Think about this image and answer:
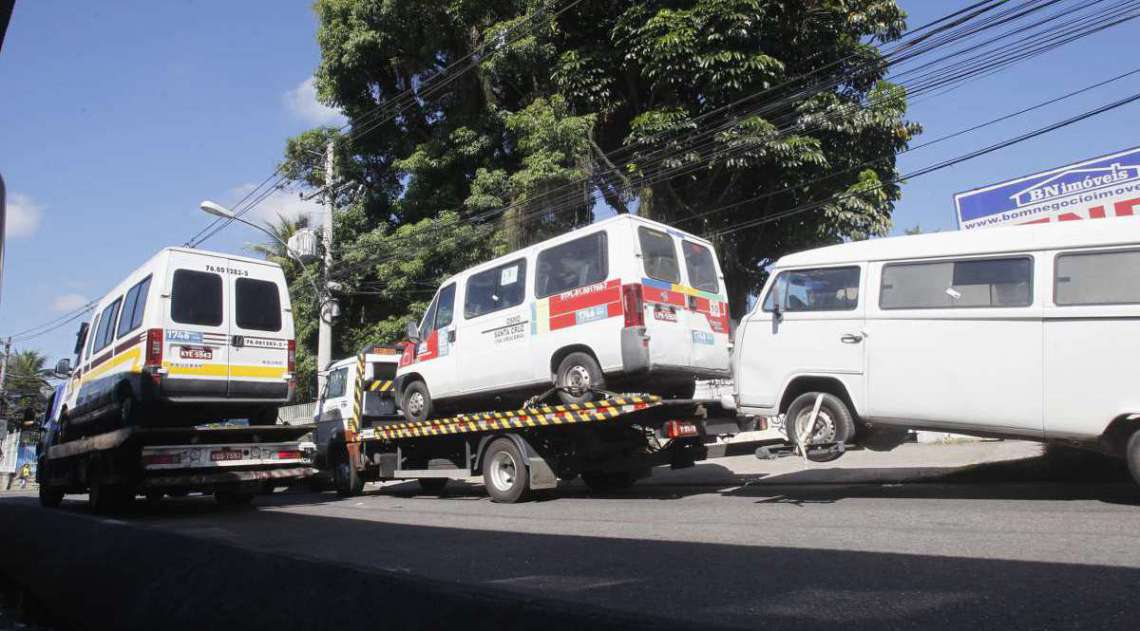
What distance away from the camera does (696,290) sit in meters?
9.52

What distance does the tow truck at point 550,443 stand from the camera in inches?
351

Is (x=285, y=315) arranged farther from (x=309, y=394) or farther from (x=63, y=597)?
(x=309, y=394)

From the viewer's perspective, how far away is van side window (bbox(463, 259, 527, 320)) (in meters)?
10.0

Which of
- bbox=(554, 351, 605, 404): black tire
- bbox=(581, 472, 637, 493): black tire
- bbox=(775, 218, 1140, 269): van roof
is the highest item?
bbox=(775, 218, 1140, 269): van roof

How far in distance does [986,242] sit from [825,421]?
2.23 m

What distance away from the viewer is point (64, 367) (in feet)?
44.1

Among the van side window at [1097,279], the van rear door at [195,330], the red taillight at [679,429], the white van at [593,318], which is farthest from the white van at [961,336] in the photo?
the van rear door at [195,330]

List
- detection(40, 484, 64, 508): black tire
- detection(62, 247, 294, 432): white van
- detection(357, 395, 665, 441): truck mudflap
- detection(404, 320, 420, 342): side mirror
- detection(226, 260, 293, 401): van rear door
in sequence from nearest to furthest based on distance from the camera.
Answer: detection(357, 395, 665, 441): truck mudflap < detection(62, 247, 294, 432): white van < detection(226, 260, 293, 401): van rear door < detection(404, 320, 420, 342): side mirror < detection(40, 484, 64, 508): black tire


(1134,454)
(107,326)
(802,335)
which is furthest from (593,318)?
(107,326)

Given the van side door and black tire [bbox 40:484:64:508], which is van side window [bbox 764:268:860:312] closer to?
the van side door

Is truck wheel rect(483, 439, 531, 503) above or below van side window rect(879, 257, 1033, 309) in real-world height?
below

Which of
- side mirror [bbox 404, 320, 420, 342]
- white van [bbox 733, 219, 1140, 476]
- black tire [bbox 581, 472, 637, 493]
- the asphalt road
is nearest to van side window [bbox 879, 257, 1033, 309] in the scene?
white van [bbox 733, 219, 1140, 476]

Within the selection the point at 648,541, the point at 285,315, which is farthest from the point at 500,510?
the point at 285,315

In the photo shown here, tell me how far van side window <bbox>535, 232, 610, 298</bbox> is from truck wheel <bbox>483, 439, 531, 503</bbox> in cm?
196
